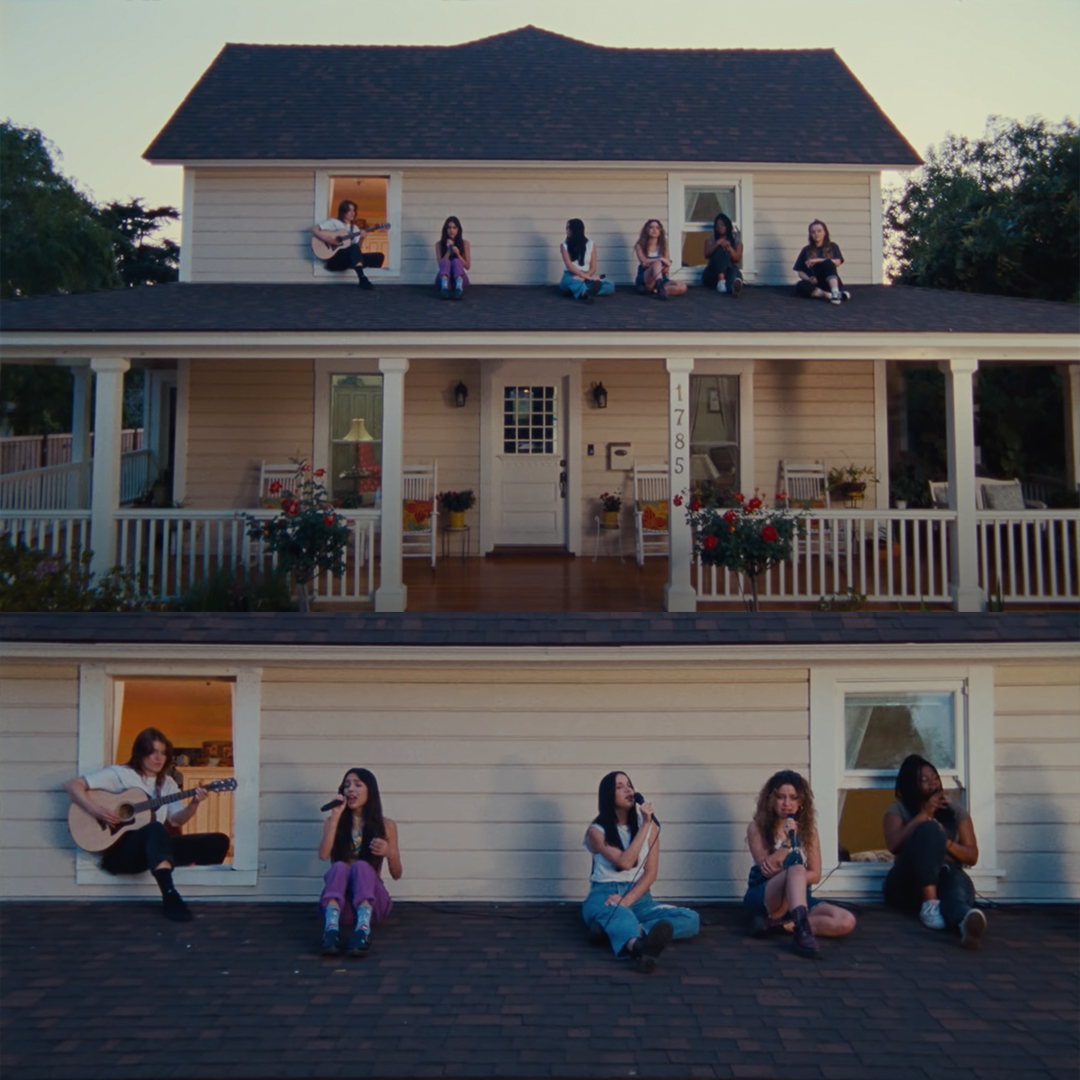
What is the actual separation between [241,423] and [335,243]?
2408mm

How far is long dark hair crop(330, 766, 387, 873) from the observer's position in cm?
771

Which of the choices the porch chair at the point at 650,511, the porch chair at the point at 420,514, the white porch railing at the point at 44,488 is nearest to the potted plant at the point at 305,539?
the porch chair at the point at 420,514

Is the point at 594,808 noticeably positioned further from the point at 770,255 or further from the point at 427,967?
the point at 770,255

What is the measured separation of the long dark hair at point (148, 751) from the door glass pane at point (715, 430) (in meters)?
7.25

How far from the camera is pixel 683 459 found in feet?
32.0

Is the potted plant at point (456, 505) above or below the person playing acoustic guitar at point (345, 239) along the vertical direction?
below

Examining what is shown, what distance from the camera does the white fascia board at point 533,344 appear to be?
31.7ft

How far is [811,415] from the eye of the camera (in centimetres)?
1345

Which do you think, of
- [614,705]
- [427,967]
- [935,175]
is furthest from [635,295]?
[935,175]

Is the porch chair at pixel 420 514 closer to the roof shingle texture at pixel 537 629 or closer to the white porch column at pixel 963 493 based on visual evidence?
the roof shingle texture at pixel 537 629

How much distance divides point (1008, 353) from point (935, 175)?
24044mm

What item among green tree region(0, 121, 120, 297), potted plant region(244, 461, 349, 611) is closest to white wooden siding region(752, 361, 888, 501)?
potted plant region(244, 461, 349, 611)

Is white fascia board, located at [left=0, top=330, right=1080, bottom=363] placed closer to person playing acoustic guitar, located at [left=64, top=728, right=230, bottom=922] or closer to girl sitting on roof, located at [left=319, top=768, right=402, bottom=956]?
person playing acoustic guitar, located at [left=64, top=728, right=230, bottom=922]

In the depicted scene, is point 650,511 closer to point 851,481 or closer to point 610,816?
point 851,481
